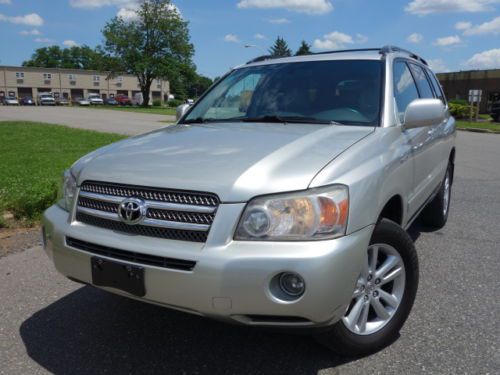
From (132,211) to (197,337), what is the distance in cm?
102

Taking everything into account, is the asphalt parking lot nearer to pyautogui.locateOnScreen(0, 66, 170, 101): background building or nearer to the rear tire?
the rear tire

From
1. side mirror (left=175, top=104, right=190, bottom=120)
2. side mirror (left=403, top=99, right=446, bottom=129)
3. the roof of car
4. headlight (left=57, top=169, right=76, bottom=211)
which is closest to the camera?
headlight (left=57, top=169, right=76, bottom=211)

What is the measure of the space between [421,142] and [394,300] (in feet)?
4.82

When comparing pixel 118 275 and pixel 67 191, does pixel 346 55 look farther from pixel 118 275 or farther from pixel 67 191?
pixel 118 275

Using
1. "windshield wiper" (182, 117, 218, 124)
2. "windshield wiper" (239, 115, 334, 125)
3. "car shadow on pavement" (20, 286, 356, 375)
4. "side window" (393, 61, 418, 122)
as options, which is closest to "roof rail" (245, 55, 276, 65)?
"windshield wiper" (182, 117, 218, 124)

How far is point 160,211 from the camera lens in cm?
236

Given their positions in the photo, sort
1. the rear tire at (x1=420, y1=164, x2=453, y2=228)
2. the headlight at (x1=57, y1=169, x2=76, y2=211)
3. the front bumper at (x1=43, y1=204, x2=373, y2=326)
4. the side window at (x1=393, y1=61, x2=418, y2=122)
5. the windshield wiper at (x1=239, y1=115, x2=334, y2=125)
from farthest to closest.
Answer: the rear tire at (x1=420, y1=164, x2=453, y2=228) < the side window at (x1=393, y1=61, x2=418, y2=122) < the windshield wiper at (x1=239, y1=115, x2=334, y2=125) < the headlight at (x1=57, y1=169, x2=76, y2=211) < the front bumper at (x1=43, y1=204, x2=373, y2=326)

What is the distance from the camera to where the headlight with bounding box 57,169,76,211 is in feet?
9.33

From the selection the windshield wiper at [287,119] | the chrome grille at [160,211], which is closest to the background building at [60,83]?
the windshield wiper at [287,119]

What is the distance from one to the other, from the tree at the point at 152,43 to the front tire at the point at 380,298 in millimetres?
59975

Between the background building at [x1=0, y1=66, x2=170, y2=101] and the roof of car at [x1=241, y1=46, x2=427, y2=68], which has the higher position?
the background building at [x1=0, y1=66, x2=170, y2=101]

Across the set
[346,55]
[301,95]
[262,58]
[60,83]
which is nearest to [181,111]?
[262,58]

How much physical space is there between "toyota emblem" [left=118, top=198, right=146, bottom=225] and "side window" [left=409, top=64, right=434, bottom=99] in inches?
119

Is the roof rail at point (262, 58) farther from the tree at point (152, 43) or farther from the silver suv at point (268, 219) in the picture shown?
the tree at point (152, 43)
